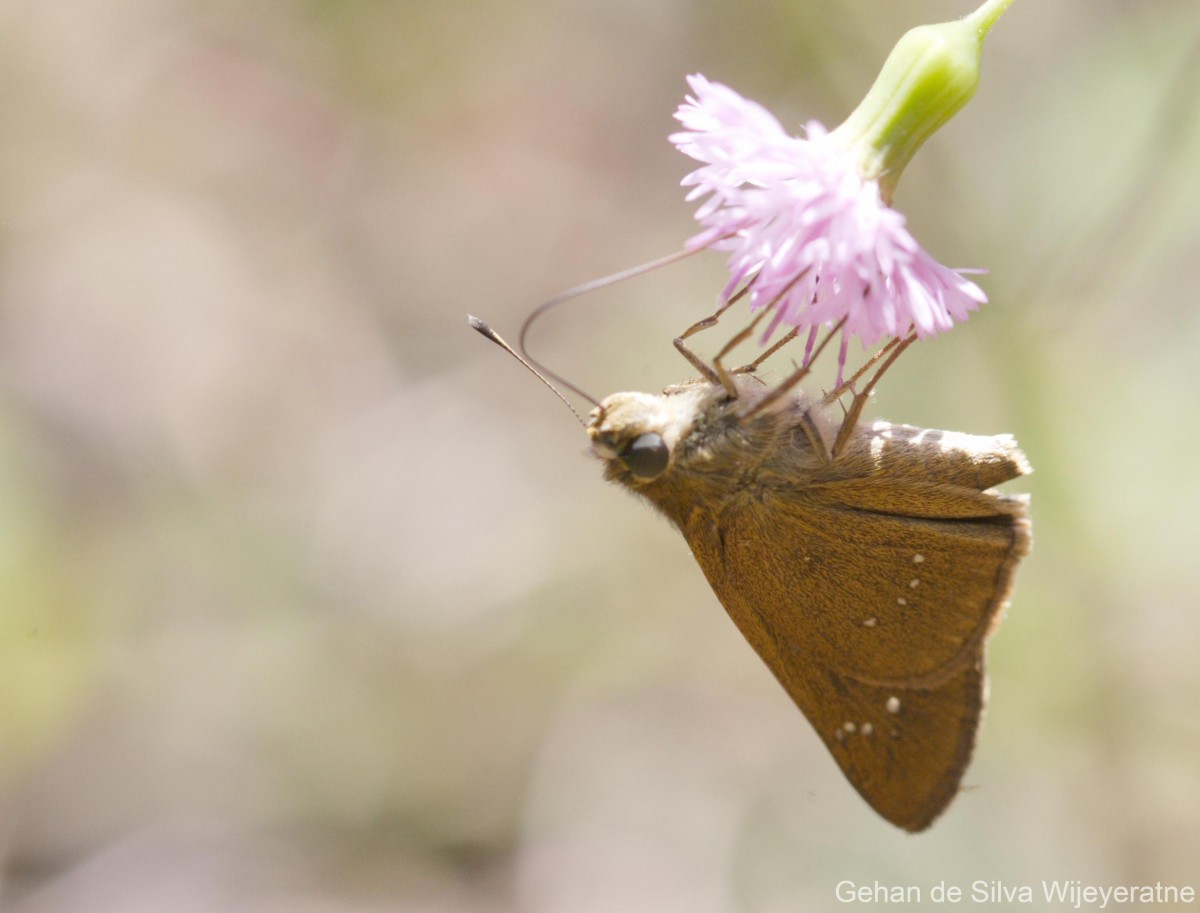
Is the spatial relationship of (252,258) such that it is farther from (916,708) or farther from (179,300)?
(916,708)

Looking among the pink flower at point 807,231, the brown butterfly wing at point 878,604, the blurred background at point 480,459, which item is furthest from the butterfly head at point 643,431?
the blurred background at point 480,459

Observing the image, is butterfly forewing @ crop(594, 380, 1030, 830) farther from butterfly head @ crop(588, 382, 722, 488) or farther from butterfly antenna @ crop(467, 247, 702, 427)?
butterfly antenna @ crop(467, 247, 702, 427)

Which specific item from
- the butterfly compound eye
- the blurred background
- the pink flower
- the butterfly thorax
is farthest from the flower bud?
the blurred background

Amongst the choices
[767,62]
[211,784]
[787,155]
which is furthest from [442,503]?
[787,155]

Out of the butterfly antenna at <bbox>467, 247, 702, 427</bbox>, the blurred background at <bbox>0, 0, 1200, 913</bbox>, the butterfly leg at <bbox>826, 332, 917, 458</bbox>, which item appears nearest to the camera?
the butterfly antenna at <bbox>467, 247, 702, 427</bbox>

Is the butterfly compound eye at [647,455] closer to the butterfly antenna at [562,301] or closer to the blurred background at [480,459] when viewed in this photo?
→ the butterfly antenna at [562,301]

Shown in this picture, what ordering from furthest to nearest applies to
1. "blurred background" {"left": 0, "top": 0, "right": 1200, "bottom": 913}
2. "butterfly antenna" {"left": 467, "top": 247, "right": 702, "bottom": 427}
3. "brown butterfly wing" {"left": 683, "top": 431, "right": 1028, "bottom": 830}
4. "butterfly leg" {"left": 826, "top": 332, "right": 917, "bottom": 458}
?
"blurred background" {"left": 0, "top": 0, "right": 1200, "bottom": 913}, "brown butterfly wing" {"left": 683, "top": 431, "right": 1028, "bottom": 830}, "butterfly leg" {"left": 826, "top": 332, "right": 917, "bottom": 458}, "butterfly antenna" {"left": 467, "top": 247, "right": 702, "bottom": 427}
